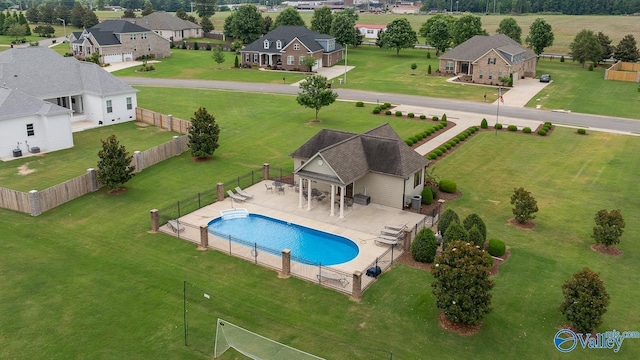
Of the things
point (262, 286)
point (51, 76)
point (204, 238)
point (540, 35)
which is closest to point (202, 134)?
point (204, 238)

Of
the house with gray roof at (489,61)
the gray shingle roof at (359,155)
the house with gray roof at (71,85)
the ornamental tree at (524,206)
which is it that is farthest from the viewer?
the house with gray roof at (489,61)

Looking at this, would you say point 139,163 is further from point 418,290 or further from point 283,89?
point 283,89

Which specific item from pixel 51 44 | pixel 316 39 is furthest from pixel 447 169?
pixel 51 44

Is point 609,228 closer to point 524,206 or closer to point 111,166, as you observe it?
point 524,206

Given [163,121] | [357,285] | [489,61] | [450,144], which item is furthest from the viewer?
[489,61]

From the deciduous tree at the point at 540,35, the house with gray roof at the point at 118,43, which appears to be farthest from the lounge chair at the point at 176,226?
the deciduous tree at the point at 540,35

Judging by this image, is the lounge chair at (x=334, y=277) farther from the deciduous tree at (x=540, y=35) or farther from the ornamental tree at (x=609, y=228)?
the deciduous tree at (x=540, y=35)

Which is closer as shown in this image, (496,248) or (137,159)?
(496,248)
